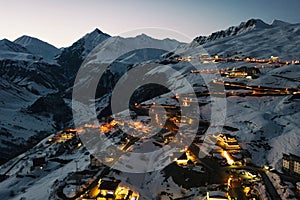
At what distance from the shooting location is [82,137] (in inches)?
3132

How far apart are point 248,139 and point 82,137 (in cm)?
4795

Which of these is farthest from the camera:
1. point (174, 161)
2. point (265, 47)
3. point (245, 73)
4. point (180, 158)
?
point (265, 47)

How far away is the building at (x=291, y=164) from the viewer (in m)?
38.4

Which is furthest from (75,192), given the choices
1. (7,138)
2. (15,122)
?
(15,122)

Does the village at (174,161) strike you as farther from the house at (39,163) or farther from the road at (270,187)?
the house at (39,163)

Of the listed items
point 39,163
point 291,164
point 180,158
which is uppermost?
point 291,164

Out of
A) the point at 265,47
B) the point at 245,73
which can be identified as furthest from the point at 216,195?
the point at 265,47

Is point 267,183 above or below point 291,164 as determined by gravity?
below

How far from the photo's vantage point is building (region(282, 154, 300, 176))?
38.4 meters

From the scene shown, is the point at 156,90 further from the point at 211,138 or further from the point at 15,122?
the point at 15,122

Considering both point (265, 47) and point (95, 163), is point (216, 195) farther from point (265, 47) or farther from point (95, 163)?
point (265, 47)

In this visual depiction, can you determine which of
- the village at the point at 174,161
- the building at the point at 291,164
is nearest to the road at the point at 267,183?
the village at the point at 174,161

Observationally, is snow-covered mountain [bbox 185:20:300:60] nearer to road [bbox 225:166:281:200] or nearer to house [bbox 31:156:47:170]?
road [bbox 225:166:281:200]

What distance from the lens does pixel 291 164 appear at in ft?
128
